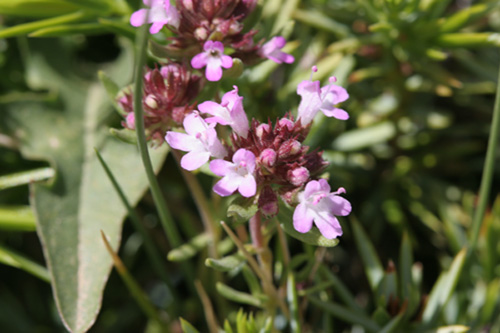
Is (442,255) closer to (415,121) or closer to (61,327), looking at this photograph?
(415,121)

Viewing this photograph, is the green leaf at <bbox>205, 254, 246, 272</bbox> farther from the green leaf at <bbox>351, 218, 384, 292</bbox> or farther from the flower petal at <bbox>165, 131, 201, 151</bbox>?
the green leaf at <bbox>351, 218, 384, 292</bbox>

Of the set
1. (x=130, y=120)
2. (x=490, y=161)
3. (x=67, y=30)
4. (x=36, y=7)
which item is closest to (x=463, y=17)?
(x=490, y=161)

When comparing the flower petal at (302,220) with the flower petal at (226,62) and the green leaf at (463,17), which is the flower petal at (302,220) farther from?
the green leaf at (463,17)

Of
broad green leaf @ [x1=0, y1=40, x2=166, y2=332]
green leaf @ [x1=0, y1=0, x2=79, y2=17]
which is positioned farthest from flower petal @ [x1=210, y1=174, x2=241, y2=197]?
green leaf @ [x1=0, y1=0, x2=79, y2=17]

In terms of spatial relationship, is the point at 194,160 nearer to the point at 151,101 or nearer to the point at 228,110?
the point at 228,110

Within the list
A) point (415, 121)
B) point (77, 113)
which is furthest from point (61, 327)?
point (415, 121)

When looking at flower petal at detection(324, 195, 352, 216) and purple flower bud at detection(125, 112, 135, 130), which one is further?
purple flower bud at detection(125, 112, 135, 130)
